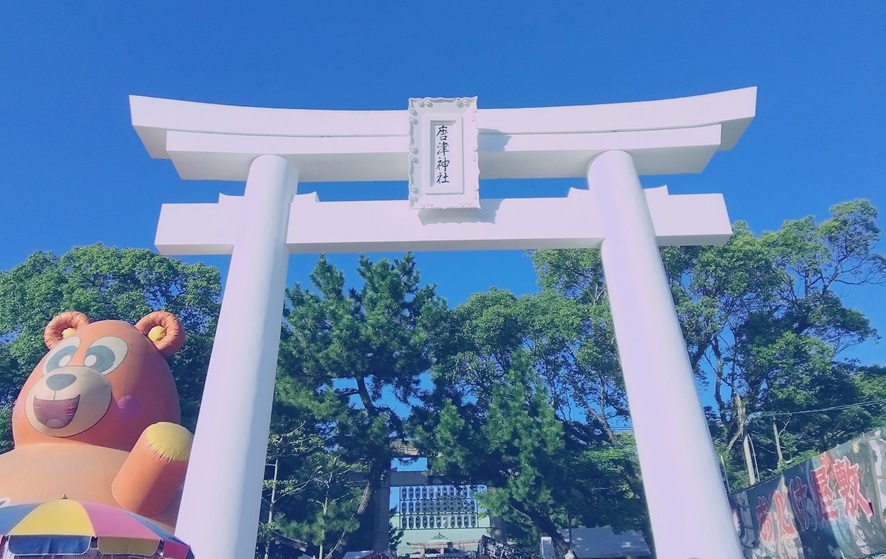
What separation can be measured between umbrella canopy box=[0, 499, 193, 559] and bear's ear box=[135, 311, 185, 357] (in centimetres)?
362

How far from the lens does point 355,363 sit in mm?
12414

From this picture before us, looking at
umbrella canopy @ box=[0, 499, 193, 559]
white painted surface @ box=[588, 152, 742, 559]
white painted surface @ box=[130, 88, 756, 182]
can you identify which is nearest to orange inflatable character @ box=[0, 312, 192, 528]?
white painted surface @ box=[130, 88, 756, 182]

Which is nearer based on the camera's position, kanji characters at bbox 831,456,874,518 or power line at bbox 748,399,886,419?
kanji characters at bbox 831,456,874,518

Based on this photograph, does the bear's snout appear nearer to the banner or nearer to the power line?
the banner

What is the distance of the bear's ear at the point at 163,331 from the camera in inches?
275

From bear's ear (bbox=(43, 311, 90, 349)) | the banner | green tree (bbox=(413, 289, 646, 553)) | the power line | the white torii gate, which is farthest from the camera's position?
the power line

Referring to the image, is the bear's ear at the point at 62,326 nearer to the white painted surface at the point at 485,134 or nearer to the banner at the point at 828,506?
the white painted surface at the point at 485,134

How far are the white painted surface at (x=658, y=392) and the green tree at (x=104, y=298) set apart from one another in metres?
9.99

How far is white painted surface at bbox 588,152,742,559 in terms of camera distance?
468 centimetres

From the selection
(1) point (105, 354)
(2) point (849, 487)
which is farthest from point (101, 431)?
(2) point (849, 487)

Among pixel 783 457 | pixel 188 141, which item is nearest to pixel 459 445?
pixel 188 141

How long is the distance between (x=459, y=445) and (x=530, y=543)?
21.7 ft

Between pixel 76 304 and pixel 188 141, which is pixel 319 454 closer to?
pixel 76 304

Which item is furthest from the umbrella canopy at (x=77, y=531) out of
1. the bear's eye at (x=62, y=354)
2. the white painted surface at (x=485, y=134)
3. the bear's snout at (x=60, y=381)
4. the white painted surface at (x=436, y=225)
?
the white painted surface at (x=485, y=134)
